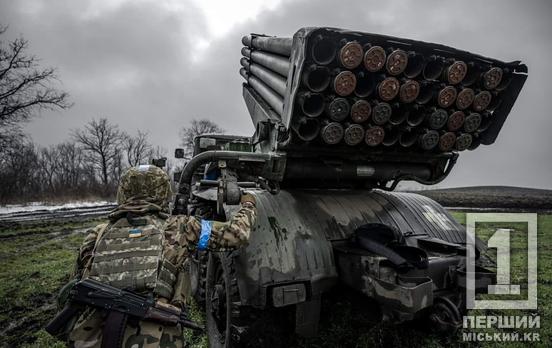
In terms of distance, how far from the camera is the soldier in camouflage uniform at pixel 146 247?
84.4 inches

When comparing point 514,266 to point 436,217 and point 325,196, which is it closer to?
point 436,217

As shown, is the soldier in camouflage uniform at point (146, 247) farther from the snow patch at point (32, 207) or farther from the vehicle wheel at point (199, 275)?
the snow patch at point (32, 207)

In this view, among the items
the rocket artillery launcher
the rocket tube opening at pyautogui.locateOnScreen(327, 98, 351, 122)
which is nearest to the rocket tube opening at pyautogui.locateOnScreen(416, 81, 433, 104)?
the rocket artillery launcher

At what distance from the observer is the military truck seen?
9.18 feet

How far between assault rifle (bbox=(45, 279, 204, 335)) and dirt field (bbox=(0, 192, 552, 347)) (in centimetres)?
153

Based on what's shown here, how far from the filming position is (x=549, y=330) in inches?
158

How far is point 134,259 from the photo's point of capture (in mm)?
2201

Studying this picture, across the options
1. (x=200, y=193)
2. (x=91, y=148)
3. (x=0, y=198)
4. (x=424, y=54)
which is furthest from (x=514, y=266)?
(x=91, y=148)

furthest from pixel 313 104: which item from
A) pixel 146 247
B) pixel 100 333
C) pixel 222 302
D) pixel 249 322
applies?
pixel 100 333

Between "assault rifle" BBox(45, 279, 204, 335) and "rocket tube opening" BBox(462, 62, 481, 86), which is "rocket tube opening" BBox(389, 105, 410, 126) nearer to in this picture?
"rocket tube opening" BBox(462, 62, 481, 86)

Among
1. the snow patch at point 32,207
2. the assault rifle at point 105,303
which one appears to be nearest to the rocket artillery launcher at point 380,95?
the assault rifle at point 105,303

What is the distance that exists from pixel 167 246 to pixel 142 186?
1.51 feet

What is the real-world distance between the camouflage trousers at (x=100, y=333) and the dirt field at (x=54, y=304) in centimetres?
144

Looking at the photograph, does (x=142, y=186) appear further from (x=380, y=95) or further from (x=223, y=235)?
(x=380, y=95)
